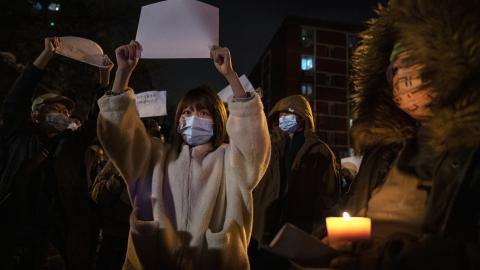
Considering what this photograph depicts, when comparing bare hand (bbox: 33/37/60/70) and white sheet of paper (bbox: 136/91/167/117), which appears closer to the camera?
Result: bare hand (bbox: 33/37/60/70)

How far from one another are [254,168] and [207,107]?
0.63 m

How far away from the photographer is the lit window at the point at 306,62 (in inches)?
1831

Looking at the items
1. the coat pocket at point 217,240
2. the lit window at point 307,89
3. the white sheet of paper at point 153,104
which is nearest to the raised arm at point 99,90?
the white sheet of paper at point 153,104

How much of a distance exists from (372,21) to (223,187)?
1.37m

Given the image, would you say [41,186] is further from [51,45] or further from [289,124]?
[289,124]

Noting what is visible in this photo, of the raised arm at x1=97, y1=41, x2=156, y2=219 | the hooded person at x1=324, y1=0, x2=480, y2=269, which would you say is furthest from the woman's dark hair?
the hooded person at x1=324, y1=0, x2=480, y2=269

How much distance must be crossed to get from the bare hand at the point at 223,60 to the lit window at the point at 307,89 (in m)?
43.9

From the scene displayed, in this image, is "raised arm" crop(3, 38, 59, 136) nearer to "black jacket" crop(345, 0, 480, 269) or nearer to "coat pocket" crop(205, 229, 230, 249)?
"coat pocket" crop(205, 229, 230, 249)

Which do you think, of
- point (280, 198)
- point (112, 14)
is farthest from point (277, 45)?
point (280, 198)

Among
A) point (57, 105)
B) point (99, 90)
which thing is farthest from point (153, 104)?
point (99, 90)

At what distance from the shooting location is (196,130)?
2824mm

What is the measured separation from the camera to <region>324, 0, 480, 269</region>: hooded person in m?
1.47

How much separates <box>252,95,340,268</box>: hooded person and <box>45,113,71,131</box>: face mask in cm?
232

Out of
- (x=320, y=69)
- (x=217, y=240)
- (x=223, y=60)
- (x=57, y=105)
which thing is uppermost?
(x=320, y=69)
